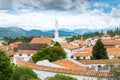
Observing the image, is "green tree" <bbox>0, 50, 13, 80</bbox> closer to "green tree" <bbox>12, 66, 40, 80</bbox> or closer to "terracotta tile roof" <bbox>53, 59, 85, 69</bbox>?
"green tree" <bbox>12, 66, 40, 80</bbox>

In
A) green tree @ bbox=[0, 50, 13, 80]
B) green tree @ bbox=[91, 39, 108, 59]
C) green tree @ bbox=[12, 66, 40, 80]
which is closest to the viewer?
green tree @ bbox=[0, 50, 13, 80]

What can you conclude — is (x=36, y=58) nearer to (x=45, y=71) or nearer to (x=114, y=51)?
(x=45, y=71)

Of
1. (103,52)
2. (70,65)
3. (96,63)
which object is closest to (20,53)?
(103,52)

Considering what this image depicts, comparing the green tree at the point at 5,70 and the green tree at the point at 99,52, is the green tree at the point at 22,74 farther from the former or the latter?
the green tree at the point at 99,52

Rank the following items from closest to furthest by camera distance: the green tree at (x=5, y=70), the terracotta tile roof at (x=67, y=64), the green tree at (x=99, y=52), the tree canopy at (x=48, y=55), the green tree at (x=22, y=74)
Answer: the green tree at (x=5, y=70) < the green tree at (x=22, y=74) < the terracotta tile roof at (x=67, y=64) < the tree canopy at (x=48, y=55) < the green tree at (x=99, y=52)

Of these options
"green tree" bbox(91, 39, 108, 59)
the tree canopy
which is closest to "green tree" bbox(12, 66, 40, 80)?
the tree canopy

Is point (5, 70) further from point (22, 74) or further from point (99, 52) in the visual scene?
point (99, 52)

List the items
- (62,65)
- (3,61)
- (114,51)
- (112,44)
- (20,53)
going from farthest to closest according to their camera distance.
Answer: (112,44)
(20,53)
(114,51)
(62,65)
(3,61)

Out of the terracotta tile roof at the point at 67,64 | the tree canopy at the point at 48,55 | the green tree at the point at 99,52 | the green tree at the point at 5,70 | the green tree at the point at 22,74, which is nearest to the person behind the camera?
the green tree at the point at 5,70

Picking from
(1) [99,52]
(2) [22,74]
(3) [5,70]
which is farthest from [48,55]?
(3) [5,70]

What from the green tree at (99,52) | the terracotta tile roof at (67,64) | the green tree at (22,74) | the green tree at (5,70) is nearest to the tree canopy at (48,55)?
the green tree at (99,52)

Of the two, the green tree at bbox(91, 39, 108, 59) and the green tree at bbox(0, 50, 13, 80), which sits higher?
the green tree at bbox(0, 50, 13, 80)
